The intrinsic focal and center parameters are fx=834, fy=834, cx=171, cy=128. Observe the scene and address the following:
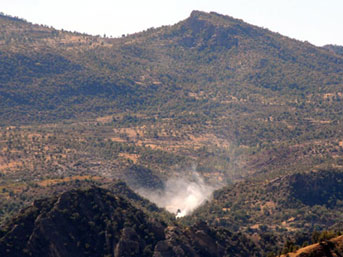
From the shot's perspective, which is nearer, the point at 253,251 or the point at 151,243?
the point at 151,243

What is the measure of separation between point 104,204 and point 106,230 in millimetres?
8809

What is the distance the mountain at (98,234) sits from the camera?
147m

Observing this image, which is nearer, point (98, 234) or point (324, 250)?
point (324, 250)

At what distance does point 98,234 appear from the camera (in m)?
152

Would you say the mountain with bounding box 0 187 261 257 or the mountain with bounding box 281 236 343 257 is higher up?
the mountain with bounding box 281 236 343 257

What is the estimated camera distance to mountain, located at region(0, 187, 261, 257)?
146750 millimetres

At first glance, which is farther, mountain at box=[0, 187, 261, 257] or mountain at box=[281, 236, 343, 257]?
mountain at box=[0, 187, 261, 257]

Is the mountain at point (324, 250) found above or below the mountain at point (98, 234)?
above

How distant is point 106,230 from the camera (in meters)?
153

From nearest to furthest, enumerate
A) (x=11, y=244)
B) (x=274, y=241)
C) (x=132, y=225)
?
(x=11, y=244) < (x=132, y=225) < (x=274, y=241)

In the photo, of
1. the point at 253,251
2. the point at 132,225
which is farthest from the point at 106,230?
the point at 253,251

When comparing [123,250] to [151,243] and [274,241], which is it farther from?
[274,241]

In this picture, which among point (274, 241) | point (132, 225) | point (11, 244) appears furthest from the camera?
point (274, 241)

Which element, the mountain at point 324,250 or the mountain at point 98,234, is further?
the mountain at point 98,234
